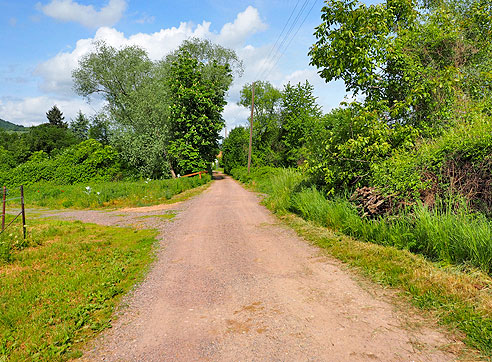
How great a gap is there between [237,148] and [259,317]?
4603 centimetres

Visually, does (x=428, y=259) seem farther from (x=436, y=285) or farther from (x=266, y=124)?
(x=266, y=124)

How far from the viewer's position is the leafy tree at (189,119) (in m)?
28.0

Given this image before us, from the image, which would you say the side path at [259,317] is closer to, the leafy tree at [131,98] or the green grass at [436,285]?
the green grass at [436,285]

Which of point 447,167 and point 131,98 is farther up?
point 131,98

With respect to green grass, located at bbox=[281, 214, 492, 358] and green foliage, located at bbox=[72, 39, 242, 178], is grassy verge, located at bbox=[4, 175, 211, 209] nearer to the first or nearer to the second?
green foliage, located at bbox=[72, 39, 242, 178]

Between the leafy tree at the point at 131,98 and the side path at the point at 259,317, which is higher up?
the leafy tree at the point at 131,98

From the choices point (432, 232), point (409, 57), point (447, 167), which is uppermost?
point (409, 57)

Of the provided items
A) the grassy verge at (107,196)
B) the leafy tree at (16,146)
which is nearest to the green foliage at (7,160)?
the leafy tree at (16,146)

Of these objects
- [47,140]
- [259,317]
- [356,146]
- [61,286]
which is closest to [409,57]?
[356,146]

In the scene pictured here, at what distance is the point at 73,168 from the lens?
82.2 ft

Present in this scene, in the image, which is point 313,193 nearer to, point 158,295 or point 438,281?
point 438,281

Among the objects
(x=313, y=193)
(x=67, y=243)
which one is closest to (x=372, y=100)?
(x=313, y=193)

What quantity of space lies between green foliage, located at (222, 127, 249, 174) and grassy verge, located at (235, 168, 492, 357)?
125 feet

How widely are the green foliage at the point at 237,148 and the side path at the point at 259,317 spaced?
3924cm
